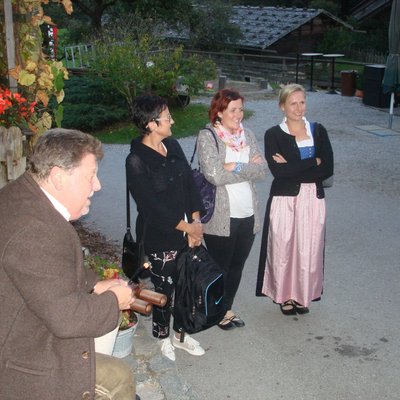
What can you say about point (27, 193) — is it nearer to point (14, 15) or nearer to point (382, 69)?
point (14, 15)

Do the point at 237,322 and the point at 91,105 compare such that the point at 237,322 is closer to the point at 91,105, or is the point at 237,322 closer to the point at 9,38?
the point at 9,38

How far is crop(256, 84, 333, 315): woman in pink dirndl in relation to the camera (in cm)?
486

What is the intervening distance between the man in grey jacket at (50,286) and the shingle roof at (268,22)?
33548 millimetres

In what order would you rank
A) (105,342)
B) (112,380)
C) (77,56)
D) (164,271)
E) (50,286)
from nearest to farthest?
(50,286)
(112,380)
(105,342)
(164,271)
(77,56)

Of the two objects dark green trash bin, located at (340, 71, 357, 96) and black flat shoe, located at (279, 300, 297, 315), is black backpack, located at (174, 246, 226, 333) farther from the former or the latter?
dark green trash bin, located at (340, 71, 357, 96)

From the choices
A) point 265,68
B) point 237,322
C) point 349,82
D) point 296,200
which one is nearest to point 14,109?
point 296,200

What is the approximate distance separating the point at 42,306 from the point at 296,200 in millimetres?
3072

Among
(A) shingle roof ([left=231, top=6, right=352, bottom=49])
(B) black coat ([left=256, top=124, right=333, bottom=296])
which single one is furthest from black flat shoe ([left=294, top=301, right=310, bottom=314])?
(A) shingle roof ([left=231, top=6, right=352, bottom=49])

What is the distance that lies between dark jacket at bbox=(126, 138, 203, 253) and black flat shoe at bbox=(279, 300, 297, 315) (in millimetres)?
1390

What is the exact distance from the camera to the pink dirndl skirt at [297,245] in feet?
16.2

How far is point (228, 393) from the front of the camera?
4152mm

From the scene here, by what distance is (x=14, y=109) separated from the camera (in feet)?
15.3

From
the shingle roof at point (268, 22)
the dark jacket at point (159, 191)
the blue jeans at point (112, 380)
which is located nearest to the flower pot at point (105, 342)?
the blue jeans at point (112, 380)

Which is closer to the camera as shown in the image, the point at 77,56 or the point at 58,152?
the point at 58,152
